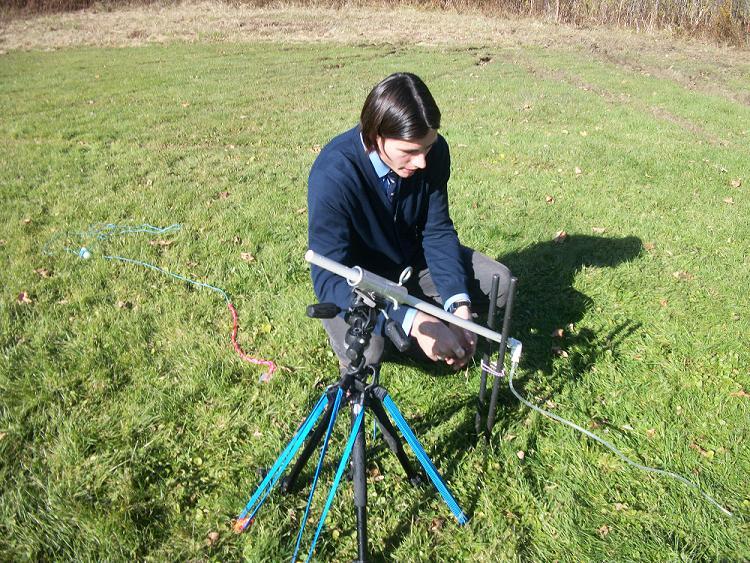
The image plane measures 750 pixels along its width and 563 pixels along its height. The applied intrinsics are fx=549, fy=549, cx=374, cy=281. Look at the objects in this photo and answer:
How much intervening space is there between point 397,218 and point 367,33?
18770 millimetres

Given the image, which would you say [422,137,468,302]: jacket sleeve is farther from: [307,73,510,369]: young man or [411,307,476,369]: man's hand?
[411,307,476,369]: man's hand

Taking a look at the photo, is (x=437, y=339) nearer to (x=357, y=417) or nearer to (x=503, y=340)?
(x=503, y=340)

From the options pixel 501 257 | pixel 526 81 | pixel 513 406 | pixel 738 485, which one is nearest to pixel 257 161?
pixel 501 257

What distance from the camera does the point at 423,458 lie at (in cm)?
253

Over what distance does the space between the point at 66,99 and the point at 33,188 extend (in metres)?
5.67

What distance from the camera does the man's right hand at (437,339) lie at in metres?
2.52

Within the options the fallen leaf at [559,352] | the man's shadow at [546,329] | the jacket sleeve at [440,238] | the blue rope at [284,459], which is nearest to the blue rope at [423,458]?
the man's shadow at [546,329]

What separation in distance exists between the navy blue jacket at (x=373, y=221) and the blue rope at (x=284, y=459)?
470 millimetres

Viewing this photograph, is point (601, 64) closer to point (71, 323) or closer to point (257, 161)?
point (257, 161)

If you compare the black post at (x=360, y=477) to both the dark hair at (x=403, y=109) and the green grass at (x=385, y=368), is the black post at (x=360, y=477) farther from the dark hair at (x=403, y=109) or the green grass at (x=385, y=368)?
the dark hair at (x=403, y=109)

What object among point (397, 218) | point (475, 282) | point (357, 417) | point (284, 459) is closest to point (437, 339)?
point (357, 417)

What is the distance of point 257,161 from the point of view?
7738 mm

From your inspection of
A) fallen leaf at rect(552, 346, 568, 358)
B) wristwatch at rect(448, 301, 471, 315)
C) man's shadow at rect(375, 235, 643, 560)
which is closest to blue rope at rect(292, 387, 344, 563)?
man's shadow at rect(375, 235, 643, 560)

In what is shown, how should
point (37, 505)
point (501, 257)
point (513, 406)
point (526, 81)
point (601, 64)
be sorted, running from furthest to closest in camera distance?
1. point (601, 64)
2. point (526, 81)
3. point (501, 257)
4. point (513, 406)
5. point (37, 505)
